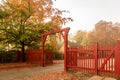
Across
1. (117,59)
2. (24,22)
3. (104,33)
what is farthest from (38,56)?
(104,33)

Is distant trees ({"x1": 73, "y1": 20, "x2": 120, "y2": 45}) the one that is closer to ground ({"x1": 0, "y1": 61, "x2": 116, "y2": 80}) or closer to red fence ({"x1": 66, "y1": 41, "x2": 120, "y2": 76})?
ground ({"x1": 0, "y1": 61, "x2": 116, "y2": 80})

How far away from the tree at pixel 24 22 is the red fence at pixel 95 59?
8777 millimetres

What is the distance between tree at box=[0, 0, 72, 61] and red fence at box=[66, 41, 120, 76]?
28.8 ft

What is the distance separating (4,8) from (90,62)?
12488 millimetres

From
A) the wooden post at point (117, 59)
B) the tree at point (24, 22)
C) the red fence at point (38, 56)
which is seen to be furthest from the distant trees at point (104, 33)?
the wooden post at point (117, 59)

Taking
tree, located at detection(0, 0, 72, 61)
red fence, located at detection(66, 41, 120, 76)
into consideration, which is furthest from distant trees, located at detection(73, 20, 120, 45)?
red fence, located at detection(66, 41, 120, 76)

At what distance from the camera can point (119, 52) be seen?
9.92 metres

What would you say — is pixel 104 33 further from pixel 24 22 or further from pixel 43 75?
pixel 43 75

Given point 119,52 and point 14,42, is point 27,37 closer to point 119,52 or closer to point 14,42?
point 14,42

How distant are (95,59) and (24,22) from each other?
12.4m

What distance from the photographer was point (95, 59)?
11133 mm

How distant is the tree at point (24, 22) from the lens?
20469 mm

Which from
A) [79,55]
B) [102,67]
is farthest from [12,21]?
[102,67]

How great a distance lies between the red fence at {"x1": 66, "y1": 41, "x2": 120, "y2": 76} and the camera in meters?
10.1
